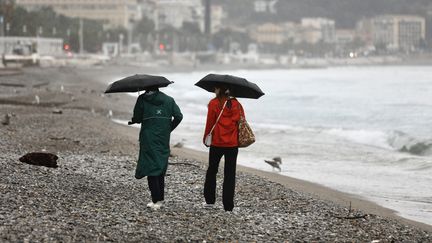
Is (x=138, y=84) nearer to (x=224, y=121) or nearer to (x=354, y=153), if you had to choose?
(x=224, y=121)

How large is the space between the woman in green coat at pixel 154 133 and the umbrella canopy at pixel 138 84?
0.34 ft

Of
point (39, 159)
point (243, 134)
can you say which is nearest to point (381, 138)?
point (39, 159)

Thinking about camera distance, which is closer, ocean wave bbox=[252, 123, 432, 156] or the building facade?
ocean wave bbox=[252, 123, 432, 156]

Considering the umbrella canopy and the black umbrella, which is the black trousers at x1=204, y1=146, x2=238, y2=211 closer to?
the black umbrella

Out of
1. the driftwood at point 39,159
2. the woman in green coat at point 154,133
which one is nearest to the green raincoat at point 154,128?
the woman in green coat at point 154,133

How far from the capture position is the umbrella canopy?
1008cm

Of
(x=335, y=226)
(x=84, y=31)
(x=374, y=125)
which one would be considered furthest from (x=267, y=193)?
(x=84, y=31)

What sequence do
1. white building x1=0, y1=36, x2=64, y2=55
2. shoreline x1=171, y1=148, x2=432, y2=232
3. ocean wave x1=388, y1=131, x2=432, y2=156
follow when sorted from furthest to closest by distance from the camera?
white building x1=0, y1=36, x2=64, y2=55 → ocean wave x1=388, y1=131, x2=432, y2=156 → shoreline x1=171, y1=148, x2=432, y2=232

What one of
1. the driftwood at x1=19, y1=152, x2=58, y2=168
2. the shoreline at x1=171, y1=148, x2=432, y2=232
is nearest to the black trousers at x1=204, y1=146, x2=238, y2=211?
the shoreline at x1=171, y1=148, x2=432, y2=232

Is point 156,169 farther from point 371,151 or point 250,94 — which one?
point 371,151

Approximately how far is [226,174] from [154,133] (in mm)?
888

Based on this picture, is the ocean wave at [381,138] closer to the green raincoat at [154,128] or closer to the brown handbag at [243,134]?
the brown handbag at [243,134]

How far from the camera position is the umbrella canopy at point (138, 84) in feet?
33.1

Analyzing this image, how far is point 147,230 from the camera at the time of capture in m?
8.95
